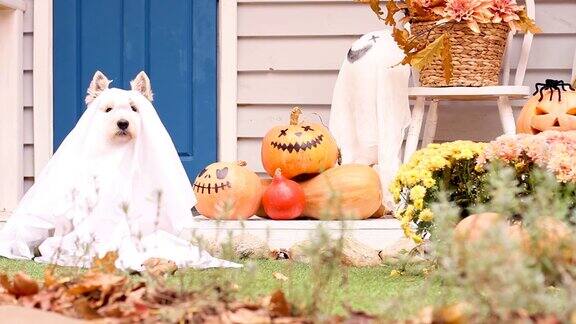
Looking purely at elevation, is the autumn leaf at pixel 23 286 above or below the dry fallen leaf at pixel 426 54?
below

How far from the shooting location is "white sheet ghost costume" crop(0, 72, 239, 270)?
3.85 meters

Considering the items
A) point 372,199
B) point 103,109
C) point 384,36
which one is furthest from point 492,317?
point 384,36

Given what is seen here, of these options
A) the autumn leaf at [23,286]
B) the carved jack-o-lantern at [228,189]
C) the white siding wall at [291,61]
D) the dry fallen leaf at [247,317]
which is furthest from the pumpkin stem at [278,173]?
the dry fallen leaf at [247,317]

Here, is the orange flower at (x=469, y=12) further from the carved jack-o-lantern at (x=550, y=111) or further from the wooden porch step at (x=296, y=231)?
the wooden porch step at (x=296, y=231)

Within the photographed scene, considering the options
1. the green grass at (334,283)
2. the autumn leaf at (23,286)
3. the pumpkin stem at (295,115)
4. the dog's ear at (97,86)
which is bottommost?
the green grass at (334,283)

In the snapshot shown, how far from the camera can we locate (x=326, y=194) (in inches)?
175

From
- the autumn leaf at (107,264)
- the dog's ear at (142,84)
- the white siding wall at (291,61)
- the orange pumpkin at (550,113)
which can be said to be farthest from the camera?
the white siding wall at (291,61)

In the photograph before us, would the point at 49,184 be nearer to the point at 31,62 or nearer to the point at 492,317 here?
the point at 31,62

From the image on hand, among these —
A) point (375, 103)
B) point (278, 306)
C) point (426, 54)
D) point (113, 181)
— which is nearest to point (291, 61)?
point (375, 103)

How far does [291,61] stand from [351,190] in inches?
37.6

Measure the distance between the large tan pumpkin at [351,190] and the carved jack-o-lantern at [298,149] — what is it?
7 centimetres

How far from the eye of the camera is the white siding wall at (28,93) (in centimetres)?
519

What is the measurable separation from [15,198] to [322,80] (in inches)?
68.1

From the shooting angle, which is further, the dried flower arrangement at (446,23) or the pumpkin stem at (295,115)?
the pumpkin stem at (295,115)
